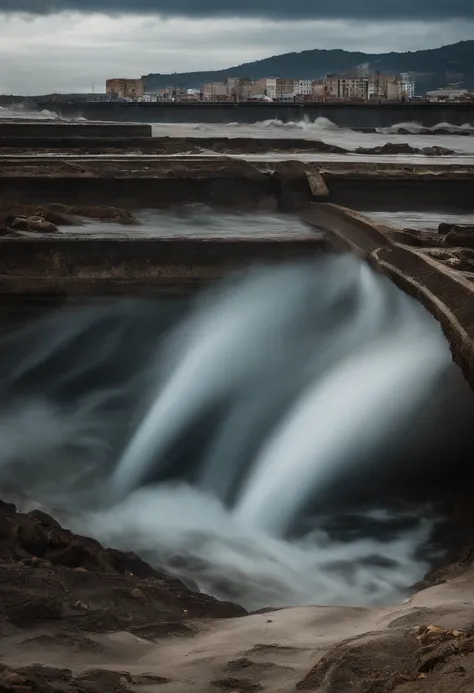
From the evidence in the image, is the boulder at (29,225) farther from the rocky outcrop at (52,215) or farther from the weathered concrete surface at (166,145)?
the weathered concrete surface at (166,145)

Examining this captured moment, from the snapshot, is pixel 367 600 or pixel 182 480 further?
pixel 182 480

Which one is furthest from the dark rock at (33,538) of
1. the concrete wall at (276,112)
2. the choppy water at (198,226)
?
the concrete wall at (276,112)

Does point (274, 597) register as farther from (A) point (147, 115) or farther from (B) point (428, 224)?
(A) point (147, 115)

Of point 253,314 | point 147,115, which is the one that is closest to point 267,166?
point 253,314

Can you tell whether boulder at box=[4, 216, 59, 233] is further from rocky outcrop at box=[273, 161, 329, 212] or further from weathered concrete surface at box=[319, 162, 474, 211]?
weathered concrete surface at box=[319, 162, 474, 211]

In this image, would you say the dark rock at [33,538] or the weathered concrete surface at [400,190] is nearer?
the dark rock at [33,538]

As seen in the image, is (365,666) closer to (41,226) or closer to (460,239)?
(460,239)

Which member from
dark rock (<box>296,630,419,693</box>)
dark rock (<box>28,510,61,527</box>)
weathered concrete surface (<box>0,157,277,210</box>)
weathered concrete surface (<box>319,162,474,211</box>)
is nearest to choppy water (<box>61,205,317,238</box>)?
weathered concrete surface (<box>0,157,277,210</box>)
